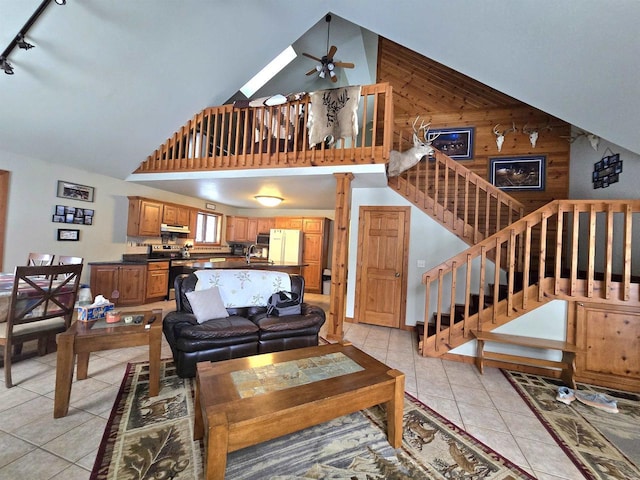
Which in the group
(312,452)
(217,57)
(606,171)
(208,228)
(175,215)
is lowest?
(312,452)

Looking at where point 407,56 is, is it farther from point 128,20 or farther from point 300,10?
point 128,20

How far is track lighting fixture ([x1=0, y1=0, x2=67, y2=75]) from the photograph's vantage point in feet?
7.88

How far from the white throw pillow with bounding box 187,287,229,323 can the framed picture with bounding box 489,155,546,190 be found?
5.38 metres

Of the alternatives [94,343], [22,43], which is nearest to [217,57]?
[22,43]

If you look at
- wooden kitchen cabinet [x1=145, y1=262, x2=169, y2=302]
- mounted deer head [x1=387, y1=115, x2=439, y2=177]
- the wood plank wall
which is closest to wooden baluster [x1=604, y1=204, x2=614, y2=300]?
mounted deer head [x1=387, y1=115, x2=439, y2=177]

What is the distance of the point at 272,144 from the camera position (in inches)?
162

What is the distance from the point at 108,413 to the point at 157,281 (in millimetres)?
3542

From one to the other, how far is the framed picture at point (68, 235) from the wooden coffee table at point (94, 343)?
9.54ft

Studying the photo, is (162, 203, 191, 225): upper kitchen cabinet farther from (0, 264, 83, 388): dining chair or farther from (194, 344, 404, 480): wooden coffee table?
(194, 344, 404, 480): wooden coffee table

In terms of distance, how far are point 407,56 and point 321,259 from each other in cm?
497

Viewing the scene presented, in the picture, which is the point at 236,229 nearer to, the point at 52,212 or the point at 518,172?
the point at 52,212

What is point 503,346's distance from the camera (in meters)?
3.02

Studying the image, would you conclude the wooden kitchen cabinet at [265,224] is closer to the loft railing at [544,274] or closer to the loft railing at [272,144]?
the loft railing at [272,144]

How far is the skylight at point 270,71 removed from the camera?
5.62m
